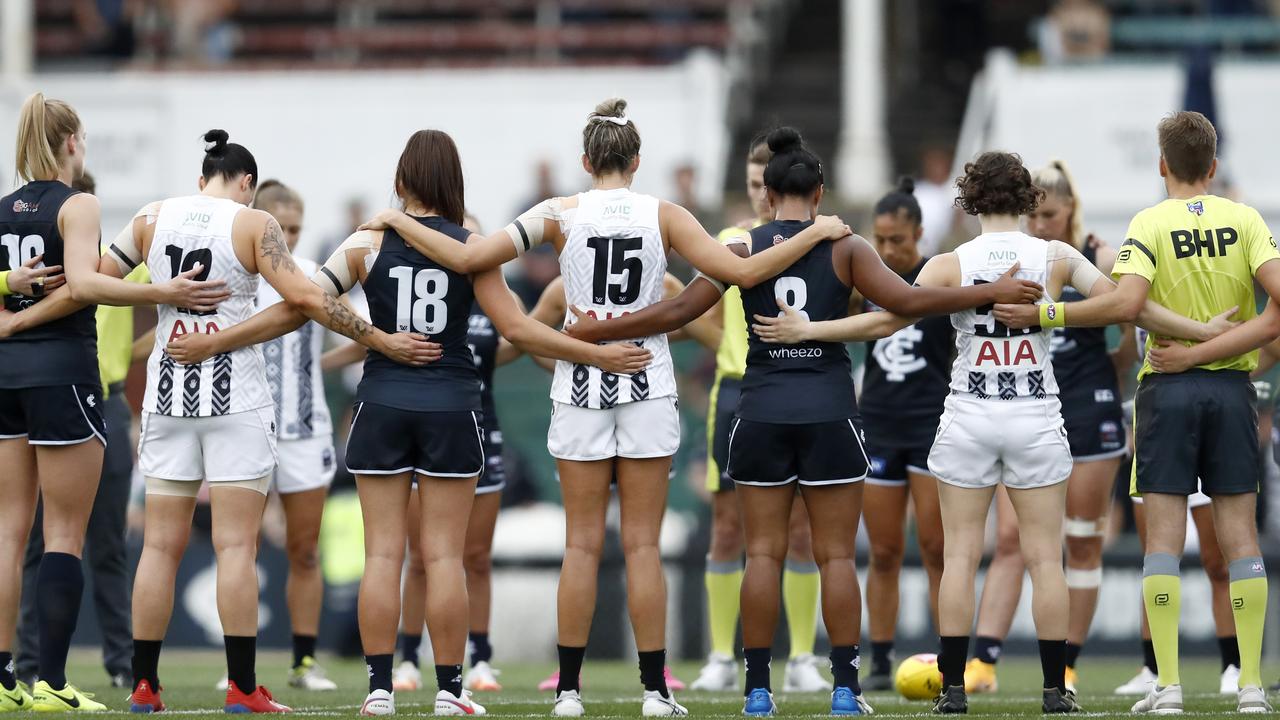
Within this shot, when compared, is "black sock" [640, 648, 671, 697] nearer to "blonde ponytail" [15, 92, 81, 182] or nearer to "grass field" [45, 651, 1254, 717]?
"grass field" [45, 651, 1254, 717]

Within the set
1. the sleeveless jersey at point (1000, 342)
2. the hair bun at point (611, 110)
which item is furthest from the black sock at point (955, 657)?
the hair bun at point (611, 110)

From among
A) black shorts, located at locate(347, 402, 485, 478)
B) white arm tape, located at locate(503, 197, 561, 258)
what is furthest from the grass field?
white arm tape, located at locate(503, 197, 561, 258)

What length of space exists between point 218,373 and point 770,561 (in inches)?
99.1

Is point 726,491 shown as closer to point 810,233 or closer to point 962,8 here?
point 810,233

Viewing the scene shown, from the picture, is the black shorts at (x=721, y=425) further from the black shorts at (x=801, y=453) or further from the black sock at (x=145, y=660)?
the black sock at (x=145, y=660)

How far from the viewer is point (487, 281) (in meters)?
8.18

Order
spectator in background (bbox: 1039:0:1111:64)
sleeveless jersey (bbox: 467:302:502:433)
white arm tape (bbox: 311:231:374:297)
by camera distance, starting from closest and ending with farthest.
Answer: white arm tape (bbox: 311:231:374:297) < sleeveless jersey (bbox: 467:302:502:433) < spectator in background (bbox: 1039:0:1111:64)

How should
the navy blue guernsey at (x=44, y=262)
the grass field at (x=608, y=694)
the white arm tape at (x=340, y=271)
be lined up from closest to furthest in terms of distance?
the white arm tape at (x=340, y=271), the navy blue guernsey at (x=44, y=262), the grass field at (x=608, y=694)

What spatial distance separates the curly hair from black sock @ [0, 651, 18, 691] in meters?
4.63

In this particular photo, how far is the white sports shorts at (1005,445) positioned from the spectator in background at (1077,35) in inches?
519

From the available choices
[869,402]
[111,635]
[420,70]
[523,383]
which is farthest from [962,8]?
[111,635]

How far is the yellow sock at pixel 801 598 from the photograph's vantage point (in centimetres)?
980

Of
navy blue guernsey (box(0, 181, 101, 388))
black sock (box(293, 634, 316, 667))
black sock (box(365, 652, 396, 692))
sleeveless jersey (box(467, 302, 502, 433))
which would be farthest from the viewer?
black sock (box(293, 634, 316, 667))

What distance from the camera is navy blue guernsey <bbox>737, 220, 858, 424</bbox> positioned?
8.09m
